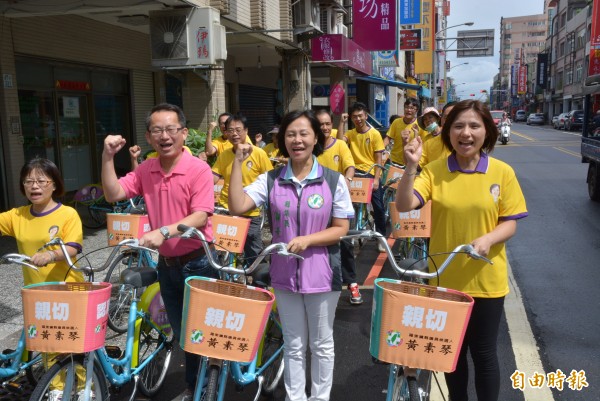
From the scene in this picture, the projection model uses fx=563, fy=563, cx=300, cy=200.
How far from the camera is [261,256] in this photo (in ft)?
8.73

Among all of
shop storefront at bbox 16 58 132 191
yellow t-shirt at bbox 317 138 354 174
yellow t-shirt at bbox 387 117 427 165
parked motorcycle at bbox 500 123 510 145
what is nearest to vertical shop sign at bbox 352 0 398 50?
shop storefront at bbox 16 58 132 191

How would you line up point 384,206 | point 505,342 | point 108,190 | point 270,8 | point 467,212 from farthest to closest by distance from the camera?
point 270,8 → point 384,206 → point 505,342 → point 108,190 → point 467,212

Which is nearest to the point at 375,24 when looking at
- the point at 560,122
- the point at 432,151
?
the point at 432,151

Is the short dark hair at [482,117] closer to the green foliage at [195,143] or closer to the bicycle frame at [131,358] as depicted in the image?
the bicycle frame at [131,358]

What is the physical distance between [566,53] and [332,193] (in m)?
70.7

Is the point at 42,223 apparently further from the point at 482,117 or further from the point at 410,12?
the point at 410,12

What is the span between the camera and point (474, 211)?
111 inches

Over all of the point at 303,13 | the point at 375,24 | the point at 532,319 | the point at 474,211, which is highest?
the point at 375,24

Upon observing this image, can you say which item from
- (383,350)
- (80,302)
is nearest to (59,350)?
(80,302)

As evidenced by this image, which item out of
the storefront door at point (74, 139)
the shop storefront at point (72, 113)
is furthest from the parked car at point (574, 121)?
the storefront door at point (74, 139)

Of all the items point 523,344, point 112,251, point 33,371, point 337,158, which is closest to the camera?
point 112,251

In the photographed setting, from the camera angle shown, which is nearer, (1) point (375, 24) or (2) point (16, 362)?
(2) point (16, 362)

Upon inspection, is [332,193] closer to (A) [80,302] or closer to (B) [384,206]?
(A) [80,302]

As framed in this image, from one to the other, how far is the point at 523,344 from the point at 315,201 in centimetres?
270
